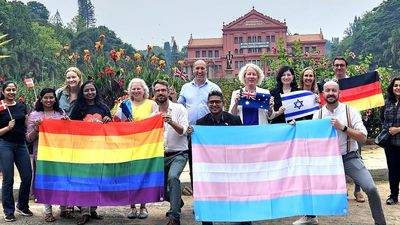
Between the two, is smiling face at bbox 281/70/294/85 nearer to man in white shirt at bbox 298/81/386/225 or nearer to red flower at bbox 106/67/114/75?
man in white shirt at bbox 298/81/386/225

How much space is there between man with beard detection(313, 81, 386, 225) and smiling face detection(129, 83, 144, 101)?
6.92 ft

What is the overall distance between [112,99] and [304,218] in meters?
6.57

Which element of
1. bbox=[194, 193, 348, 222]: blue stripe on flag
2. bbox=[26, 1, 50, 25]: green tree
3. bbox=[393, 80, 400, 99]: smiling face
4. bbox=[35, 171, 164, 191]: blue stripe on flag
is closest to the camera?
bbox=[194, 193, 348, 222]: blue stripe on flag

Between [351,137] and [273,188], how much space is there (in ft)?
3.33

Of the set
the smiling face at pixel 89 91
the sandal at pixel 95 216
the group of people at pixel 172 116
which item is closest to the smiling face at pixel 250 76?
the group of people at pixel 172 116

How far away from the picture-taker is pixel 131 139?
5637 mm

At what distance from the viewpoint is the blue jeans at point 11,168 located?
5.66 m

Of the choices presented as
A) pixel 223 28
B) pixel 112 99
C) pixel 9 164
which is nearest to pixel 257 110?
pixel 9 164

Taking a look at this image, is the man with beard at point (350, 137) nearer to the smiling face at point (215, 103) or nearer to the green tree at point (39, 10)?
the smiling face at point (215, 103)

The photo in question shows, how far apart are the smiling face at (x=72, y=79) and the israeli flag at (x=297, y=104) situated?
2.63m

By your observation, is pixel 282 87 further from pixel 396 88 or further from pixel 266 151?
pixel 396 88

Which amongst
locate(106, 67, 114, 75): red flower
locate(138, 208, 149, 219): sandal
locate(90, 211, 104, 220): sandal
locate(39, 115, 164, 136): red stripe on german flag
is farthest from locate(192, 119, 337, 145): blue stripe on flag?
locate(106, 67, 114, 75): red flower

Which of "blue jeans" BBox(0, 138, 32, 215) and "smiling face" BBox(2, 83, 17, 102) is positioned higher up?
"smiling face" BBox(2, 83, 17, 102)

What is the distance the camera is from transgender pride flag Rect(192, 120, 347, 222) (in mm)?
5047
